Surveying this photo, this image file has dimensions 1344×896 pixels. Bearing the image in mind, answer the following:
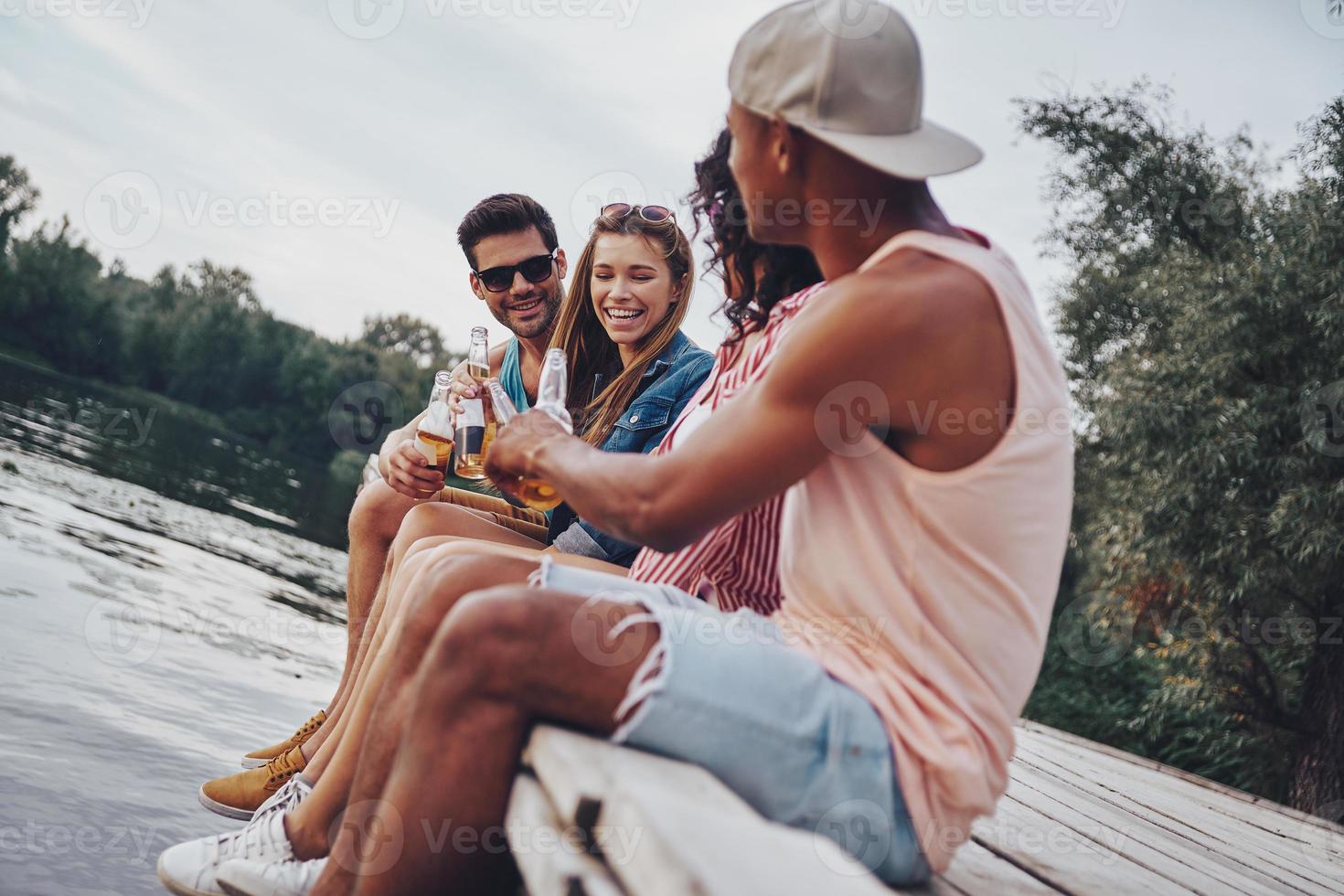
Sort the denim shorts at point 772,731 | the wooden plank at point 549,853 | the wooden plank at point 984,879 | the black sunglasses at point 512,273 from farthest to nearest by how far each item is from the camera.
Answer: the black sunglasses at point 512,273 → the wooden plank at point 984,879 → the denim shorts at point 772,731 → the wooden plank at point 549,853

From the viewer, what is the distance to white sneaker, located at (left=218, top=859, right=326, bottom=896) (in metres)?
1.99

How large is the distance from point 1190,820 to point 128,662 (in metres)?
4.34

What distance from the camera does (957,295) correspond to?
1.60 meters

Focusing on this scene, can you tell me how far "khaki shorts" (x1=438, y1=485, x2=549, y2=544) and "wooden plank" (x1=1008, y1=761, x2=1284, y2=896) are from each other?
6.02ft

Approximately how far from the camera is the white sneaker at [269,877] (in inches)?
78.3

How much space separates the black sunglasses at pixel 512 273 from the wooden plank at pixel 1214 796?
3101 mm

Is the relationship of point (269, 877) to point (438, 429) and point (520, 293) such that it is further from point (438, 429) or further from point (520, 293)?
point (520, 293)

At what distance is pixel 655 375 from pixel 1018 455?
7.29 ft

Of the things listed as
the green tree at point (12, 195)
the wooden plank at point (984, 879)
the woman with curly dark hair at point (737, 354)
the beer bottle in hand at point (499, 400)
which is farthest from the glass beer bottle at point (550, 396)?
the green tree at point (12, 195)

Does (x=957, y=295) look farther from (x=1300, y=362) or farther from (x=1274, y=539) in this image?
(x=1300, y=362)

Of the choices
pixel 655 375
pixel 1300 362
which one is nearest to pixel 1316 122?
pixel 1300 362

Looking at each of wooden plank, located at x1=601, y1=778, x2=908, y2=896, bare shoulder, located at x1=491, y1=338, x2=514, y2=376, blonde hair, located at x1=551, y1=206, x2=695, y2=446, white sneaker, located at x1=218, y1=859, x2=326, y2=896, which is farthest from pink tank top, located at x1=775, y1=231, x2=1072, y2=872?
bare shoulder, located at x1=491, y1=338, x2=514, y2=376

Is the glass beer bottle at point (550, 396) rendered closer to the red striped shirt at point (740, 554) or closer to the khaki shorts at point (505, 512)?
the red striped shirt at point (740, 554)

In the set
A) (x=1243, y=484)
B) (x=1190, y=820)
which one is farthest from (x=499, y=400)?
(x=1243, y=484)
